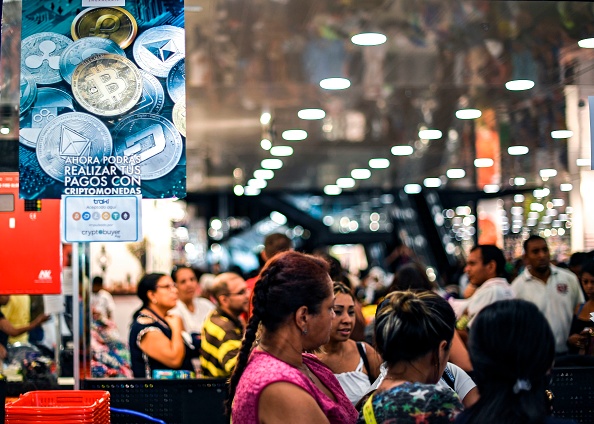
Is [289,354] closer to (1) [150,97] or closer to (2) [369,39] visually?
(1) [150,97]

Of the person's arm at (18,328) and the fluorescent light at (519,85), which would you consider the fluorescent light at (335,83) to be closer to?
the fluorescent light at (519,85)

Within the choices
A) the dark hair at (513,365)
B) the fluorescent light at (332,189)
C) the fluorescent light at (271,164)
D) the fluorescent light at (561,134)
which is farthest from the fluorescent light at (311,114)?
the fluorescent light at (332,189)

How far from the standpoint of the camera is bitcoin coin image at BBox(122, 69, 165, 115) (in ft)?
13.5

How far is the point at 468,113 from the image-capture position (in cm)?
1174

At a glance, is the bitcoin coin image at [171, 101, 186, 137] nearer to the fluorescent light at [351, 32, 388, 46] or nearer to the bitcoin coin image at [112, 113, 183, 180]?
the bitcoin coin image at [112, 113, 183, 180]

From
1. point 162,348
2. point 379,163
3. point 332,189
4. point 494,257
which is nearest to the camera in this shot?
point 162,348

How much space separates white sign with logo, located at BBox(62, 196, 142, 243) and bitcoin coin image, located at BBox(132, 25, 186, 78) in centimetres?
61

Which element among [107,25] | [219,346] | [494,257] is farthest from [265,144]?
[107,25]

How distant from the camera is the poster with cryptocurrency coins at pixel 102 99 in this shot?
13.3ft

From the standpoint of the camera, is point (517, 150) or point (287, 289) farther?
point (517, 150)

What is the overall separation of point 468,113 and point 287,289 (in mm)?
9171

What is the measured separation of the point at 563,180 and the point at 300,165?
5169 mm

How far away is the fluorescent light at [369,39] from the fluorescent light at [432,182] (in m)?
12.5

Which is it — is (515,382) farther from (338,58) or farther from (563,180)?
(563,180)
